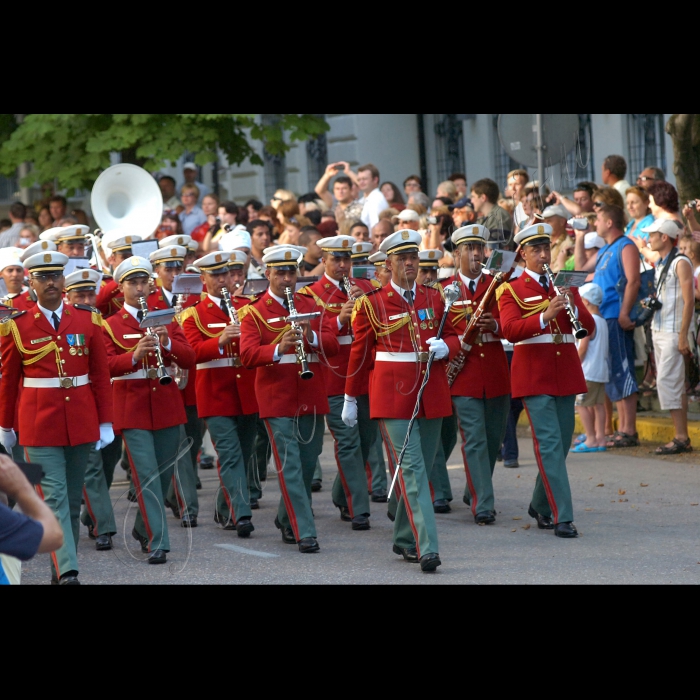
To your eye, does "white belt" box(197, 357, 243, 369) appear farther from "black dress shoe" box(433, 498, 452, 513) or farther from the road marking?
"black dress shoe" box(433, 498, 452, 513)

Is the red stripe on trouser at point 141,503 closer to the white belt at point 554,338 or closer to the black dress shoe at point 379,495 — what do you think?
the black dress shoe at point 379,495

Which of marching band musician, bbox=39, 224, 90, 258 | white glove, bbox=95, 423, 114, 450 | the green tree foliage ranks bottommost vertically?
white glove, bbox=95, 423, 114, 450

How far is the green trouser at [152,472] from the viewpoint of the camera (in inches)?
361

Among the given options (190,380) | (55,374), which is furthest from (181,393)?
(55,374)

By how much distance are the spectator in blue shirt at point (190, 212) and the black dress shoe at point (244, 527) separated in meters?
9.24

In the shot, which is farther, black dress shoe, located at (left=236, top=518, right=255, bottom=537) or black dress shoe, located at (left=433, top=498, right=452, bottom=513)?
black dress shoe, located at (left=433, top=498, right=452, bottom=513)

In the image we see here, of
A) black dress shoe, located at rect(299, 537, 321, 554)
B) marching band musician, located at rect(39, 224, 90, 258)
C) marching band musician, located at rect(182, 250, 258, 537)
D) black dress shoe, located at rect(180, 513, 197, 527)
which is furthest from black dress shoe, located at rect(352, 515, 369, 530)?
marching band musician, located at rect(39, 224, 90, 258)

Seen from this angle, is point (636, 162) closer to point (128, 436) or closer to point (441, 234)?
point (441, 234)

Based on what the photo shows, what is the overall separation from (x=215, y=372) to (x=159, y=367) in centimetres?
104

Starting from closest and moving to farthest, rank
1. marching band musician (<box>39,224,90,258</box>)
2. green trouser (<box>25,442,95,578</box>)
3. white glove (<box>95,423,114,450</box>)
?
green trouser (<box>25,442,95,578</box>)
white glove (<box>95,423,114,450</box>)
marching band musician (<box>39,224,90,258</box>)

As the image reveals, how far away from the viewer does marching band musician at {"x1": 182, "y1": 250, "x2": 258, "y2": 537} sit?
10.2 metres

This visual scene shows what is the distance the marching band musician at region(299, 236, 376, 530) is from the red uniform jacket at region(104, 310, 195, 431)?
44.8 inches

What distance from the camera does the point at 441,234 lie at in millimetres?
14773
